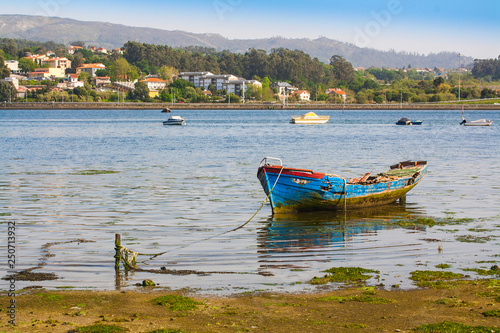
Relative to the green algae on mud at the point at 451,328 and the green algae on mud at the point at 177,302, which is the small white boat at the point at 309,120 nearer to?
the green algae on mud at the point at 177,302

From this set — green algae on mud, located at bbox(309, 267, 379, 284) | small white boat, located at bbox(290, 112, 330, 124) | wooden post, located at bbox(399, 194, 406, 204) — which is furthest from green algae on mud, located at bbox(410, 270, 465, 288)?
small white boat, located at bbox(290, 112, 330, 124)

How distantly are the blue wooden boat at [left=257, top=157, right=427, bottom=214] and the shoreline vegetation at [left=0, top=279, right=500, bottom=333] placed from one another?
8878 mm

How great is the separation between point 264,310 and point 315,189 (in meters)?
10.8

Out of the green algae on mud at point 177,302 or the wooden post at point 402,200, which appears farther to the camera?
the wooden post at point 402,200

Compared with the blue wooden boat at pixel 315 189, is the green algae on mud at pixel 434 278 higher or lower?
lower

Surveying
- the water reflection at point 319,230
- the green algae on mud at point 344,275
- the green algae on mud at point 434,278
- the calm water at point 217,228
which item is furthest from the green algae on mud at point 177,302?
the green algae on mud at point 434,278

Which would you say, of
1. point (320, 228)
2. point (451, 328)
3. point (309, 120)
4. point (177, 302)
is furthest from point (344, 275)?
point (309, 120)

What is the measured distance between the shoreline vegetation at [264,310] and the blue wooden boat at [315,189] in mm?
8878

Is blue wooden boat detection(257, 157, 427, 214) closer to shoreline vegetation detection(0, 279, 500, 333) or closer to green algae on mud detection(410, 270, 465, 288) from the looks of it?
green algae on mud detection(410, 270, 465, 288)

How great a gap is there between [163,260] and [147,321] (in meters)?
4.94

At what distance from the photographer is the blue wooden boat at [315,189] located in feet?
70.5

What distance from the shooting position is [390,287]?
12.9 metres

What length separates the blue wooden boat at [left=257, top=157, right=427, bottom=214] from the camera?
21500mm

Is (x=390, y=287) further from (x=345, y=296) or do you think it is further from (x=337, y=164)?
(x=337, y=164)
